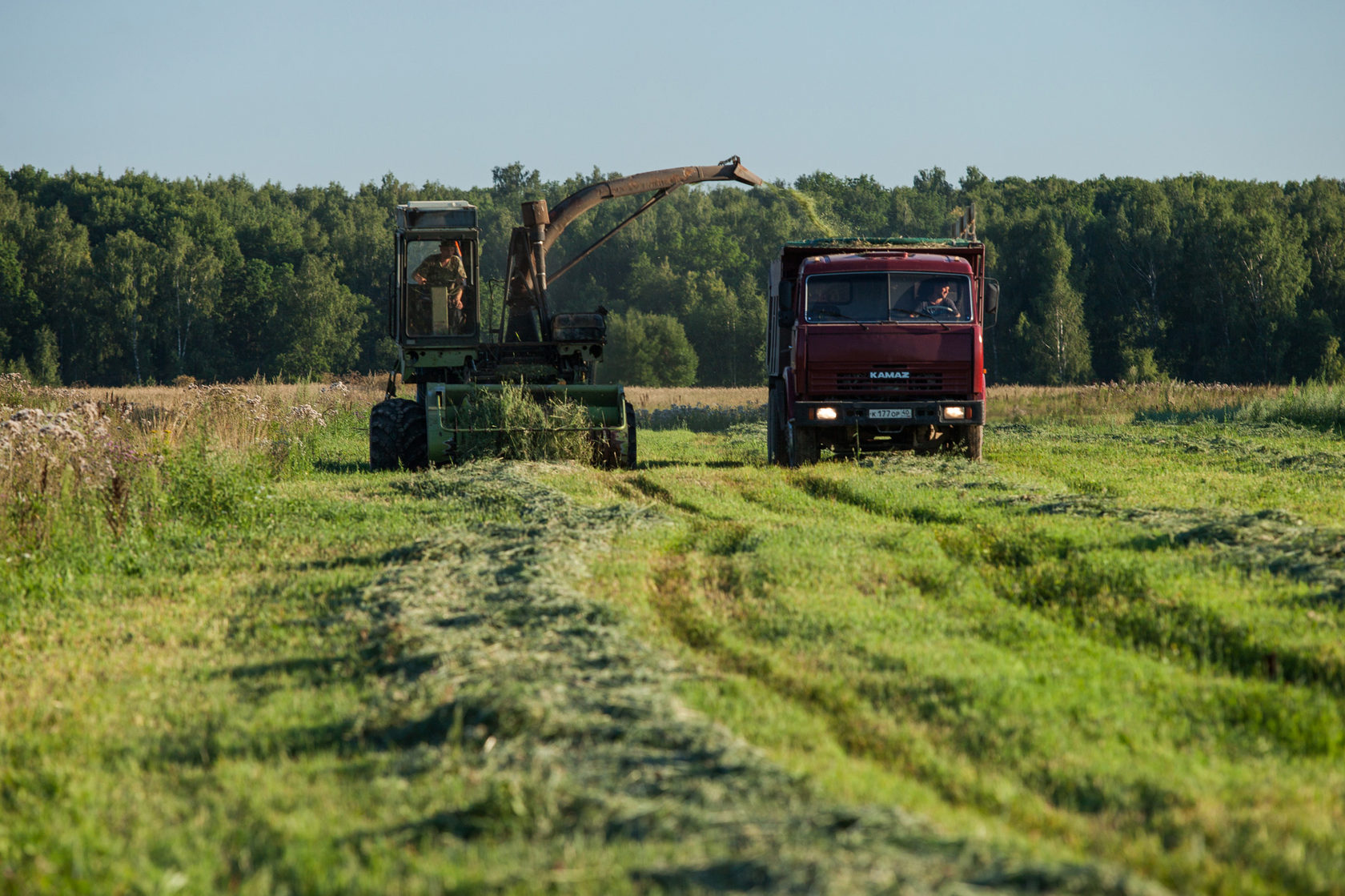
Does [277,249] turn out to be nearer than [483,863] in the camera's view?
No

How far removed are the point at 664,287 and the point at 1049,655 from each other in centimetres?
8808

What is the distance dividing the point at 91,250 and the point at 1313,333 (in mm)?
75763

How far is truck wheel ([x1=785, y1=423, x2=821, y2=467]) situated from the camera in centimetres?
1583

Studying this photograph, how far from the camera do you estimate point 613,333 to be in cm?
7906

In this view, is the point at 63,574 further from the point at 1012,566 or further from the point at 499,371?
the point at 499,371

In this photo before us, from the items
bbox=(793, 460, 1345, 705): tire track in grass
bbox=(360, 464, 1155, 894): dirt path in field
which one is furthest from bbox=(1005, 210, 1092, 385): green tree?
bbox=(360, 464, 1155, 894): dirt path in field

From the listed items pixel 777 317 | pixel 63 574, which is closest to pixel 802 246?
pixel 777 317

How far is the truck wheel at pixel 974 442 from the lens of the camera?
52.3ft

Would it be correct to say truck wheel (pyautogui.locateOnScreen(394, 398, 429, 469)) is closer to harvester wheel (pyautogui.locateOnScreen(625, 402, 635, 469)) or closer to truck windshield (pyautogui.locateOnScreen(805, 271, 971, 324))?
harvester wheel (pyautogui.locateOnScreen(625, 402, 635, 469))

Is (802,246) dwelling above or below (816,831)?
above

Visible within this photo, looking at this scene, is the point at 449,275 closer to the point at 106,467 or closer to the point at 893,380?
the point at 893,380

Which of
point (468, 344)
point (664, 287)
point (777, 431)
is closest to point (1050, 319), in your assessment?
point (664, 287)

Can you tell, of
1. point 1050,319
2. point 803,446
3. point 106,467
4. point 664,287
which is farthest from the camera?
point 664,287

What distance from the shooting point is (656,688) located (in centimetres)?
528
